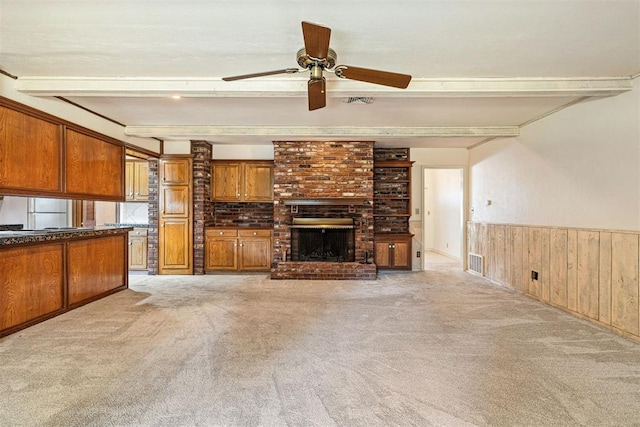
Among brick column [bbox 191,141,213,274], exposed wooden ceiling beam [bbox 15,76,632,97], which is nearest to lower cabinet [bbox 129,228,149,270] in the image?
brick column [bbox 191,141,213,274]

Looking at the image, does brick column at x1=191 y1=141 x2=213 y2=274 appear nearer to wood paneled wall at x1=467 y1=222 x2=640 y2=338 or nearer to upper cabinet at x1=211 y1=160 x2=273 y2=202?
upper cabinet at x1=211 y1=160 x2=273 y2=202

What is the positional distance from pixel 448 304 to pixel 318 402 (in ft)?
8.36

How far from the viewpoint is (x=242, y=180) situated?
6012mm

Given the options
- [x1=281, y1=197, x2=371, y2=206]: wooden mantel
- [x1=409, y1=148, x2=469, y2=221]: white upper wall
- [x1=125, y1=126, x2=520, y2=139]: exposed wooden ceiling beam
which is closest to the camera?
[x1=125, y1=126, x2=520, y2=139]: exposed wooden ceiling beam

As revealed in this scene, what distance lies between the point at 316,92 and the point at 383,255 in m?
4.17

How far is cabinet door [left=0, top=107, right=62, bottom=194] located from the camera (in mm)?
2947

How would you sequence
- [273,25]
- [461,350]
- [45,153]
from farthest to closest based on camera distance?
[45,153]
[461,350]
[273,25]

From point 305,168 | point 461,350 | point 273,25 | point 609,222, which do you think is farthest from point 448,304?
point 273,25

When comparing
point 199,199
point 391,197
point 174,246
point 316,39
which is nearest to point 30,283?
point 174,246

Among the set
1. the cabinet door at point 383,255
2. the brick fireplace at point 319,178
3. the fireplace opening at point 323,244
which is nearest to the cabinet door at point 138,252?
the brick fireplace at point 319,178

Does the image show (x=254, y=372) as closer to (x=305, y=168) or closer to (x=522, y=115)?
(x=305, y=168)

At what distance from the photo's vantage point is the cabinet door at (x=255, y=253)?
586 cm

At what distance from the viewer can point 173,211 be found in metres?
5.70

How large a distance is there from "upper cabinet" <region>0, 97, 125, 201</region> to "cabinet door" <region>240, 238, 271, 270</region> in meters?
2.27
